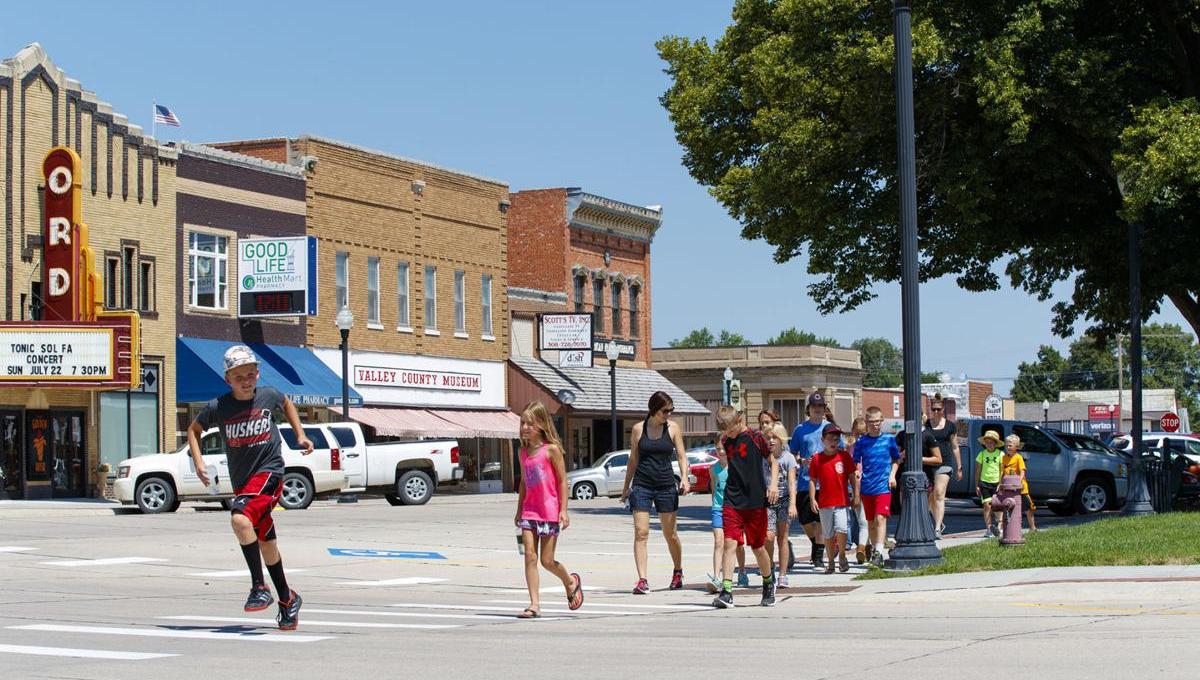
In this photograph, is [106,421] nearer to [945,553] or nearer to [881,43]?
[881,43]

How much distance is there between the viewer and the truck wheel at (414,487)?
115 ft

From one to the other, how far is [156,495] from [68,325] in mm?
6355

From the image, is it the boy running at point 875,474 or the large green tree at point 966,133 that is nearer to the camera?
the boy running at point 875,474

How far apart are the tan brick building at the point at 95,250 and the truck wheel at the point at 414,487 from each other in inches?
280

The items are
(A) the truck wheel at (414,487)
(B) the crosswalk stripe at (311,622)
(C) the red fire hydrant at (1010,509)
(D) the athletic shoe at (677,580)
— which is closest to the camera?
(B) the crosswalk stripe at (311,622)

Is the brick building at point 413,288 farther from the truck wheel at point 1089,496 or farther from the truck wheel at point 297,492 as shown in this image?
the truck wheel at point 1089,496

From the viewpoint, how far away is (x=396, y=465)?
114ft

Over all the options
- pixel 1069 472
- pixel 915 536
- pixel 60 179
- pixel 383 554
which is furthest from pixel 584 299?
pixel 915 536

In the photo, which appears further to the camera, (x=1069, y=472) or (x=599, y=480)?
(x=599, y=480)

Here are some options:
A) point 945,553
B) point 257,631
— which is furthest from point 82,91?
point 257,631

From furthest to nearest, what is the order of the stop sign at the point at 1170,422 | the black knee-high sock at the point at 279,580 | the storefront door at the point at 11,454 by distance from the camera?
1. the stop sign at the point at 1170,422
2. the storefront door at the point at 11,454
3. the black knee-high sock at the point at 279,580

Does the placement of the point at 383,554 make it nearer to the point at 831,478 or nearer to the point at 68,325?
the point at 831,478

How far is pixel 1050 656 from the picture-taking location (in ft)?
32.2

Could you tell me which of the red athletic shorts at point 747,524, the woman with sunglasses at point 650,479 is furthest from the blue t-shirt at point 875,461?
the red athletic shorts at point 747,524
